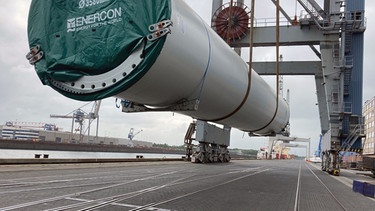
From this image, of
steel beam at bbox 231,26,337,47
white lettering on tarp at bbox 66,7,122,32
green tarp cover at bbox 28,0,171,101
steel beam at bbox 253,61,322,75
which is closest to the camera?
green tarp cover at bbox 28,0,171,101

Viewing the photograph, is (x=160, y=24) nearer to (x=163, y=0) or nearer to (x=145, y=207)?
(x=163, y=0)

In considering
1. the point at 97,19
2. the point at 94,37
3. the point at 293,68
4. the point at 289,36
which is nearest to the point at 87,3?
the point at 97,19

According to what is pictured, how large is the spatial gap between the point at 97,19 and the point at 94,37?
11.9 inches

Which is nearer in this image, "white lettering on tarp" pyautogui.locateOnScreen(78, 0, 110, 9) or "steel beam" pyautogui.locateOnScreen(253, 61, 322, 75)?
"white lettering on tarp" pyautogui.locateOnScreen(78, 0, 110, 9)

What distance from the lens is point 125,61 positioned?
203 inches

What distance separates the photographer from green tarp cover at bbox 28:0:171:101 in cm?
513

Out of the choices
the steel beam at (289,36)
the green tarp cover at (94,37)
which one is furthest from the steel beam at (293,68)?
the green tarp cover at (94,37)

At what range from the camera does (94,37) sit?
210 inches

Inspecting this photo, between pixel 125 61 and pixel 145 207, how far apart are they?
106 inches

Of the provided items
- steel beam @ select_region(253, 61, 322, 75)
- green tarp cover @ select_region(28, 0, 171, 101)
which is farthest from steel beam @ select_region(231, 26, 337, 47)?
green tarp cover @ select_region(28, 0, 171, 101)

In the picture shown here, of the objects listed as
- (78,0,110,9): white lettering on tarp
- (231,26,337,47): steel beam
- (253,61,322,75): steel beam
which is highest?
(231,26,337,47): steel beam

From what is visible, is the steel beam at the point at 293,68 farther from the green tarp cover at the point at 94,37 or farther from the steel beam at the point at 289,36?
the green tarp cover at the point at 94,37

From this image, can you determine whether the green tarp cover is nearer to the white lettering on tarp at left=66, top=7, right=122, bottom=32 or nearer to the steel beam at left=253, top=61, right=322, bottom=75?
the white lettering on tarp at left=66, top=7, right=122, bottom=32

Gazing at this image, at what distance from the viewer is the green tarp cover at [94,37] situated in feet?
16.8
